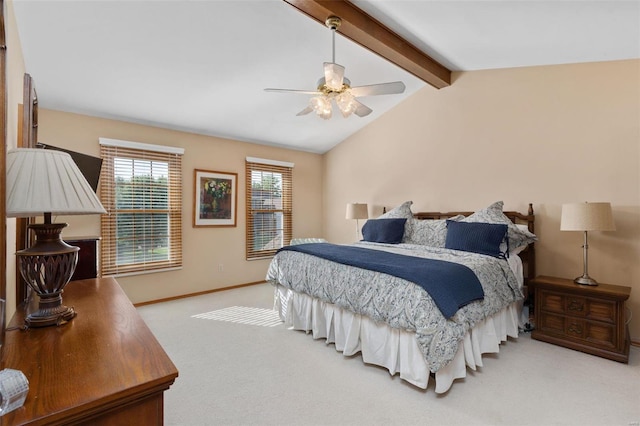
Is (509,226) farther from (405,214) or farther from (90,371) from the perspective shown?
(90,371)

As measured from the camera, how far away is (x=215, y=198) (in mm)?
4930

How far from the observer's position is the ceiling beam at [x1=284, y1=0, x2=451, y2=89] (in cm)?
253

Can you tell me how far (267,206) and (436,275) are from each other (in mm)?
3918

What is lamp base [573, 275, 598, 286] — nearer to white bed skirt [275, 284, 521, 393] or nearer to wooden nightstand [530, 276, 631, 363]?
wooden nightstand [530, 276, 631, 363]

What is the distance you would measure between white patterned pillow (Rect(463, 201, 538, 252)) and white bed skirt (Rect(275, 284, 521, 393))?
26.3 inches

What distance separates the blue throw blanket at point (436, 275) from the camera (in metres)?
2.12

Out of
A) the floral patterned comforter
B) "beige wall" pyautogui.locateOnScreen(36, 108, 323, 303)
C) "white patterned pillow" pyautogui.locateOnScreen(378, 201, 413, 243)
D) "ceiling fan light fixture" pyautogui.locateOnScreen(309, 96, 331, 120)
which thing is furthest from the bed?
"beige wall" pyautogui.locateOnScreen(36, 108, 323, 303)

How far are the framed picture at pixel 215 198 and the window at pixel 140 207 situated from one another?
0.27 m

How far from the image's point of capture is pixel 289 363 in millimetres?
2635

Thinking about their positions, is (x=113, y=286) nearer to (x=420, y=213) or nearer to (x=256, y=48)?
(x=256, y=48)

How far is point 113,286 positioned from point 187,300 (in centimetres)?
293

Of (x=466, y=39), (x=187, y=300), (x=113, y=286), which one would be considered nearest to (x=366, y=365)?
(x=113, y=286)

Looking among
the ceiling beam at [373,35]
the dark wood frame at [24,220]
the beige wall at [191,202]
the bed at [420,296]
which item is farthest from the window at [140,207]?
the ceiling beam at [373,35]

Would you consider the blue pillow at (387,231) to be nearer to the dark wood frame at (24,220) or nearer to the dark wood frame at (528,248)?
the dark wood frame at (528,248)
